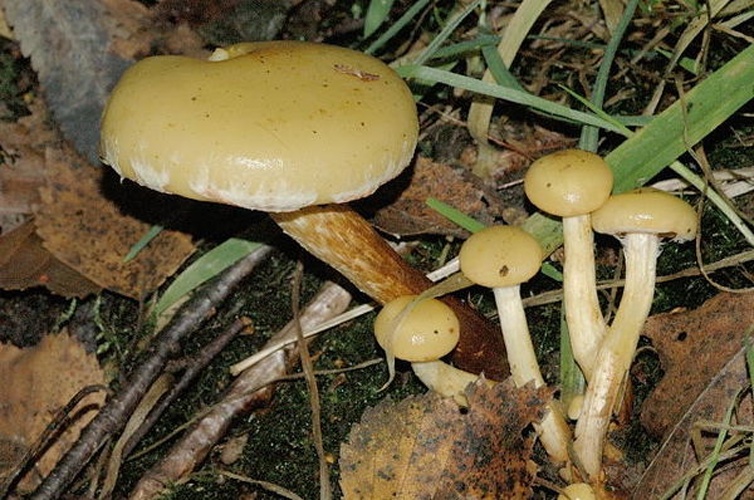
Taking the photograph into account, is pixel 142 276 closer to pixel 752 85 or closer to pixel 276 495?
pixel 276 495

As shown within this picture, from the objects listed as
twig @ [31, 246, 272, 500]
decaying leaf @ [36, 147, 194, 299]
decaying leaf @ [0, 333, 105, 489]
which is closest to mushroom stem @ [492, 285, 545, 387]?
twig @ [31, 246, 272, 500]

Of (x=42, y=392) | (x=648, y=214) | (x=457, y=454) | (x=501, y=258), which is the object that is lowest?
(x=42, y=392)

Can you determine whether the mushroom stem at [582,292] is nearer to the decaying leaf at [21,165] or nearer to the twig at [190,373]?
the twig at [190,373]

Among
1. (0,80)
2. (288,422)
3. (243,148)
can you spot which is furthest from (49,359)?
(243,148)

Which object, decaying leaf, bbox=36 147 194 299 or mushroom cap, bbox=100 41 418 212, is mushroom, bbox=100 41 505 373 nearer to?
mushroom cap, bbox=100 41 418 212

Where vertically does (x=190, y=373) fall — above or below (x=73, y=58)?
below

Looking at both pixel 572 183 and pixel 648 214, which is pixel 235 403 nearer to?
pixel 572 183

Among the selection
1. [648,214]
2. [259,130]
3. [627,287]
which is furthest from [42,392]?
[648,214]
